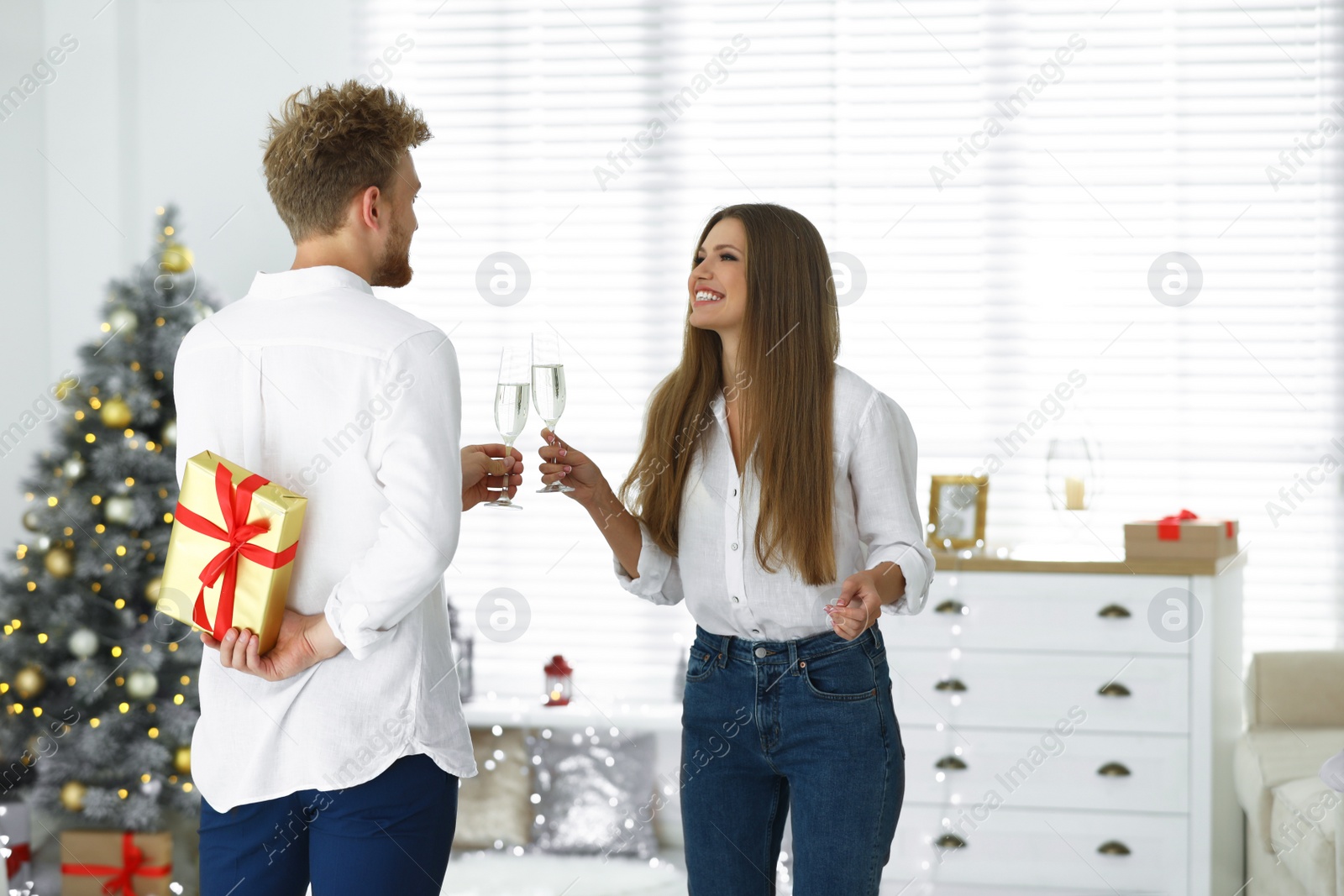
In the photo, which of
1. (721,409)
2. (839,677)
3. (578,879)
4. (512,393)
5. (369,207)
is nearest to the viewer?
(369,207)

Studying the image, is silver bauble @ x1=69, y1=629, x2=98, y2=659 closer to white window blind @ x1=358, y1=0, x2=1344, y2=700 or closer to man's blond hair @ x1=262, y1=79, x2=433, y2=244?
white window blind @ x1=358, y1=0, x2=1344, y2=700

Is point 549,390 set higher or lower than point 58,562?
higher

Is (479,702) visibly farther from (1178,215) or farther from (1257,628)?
(1178,215)

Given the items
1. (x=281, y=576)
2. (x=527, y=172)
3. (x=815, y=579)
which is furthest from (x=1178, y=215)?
(x=281, y=576)

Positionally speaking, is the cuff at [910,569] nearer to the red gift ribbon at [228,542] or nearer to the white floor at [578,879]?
the red gift ribbon at [228,542]

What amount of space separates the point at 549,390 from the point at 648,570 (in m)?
0.33

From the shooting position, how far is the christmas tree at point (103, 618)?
302cm

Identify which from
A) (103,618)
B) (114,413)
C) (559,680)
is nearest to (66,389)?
(114,413)

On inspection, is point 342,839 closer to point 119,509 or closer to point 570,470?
point 570,470

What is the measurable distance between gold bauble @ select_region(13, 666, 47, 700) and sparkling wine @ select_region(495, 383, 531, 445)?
2.05 meters

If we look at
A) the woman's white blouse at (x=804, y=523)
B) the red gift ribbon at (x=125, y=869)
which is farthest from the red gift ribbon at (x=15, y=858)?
the woman's white blouse at (x=804, y=523)

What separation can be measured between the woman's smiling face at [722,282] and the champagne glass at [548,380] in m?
0.23

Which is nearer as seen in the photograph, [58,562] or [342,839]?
[342,839]

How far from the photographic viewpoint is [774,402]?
1.68 metres
